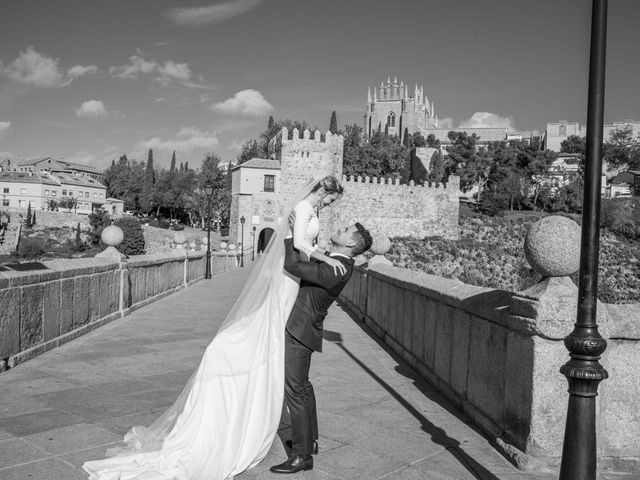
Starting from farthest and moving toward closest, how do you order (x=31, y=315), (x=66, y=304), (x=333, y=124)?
(x=333, y=124) < (x=66, y=304) < (x=31, y=315)

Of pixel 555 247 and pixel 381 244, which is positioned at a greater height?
pixel 555 247

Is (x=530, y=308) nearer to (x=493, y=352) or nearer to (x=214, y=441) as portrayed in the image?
(x=493, y=352)

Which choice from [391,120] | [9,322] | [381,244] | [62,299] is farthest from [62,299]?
[391,120]

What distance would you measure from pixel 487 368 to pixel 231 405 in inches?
78.6

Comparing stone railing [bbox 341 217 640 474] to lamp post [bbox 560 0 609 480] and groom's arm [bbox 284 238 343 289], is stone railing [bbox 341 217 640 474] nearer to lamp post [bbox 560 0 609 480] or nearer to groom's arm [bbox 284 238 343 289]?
lamp post [bbox 560 0 609 480]

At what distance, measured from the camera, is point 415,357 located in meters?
6.71

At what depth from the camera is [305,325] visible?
378cm

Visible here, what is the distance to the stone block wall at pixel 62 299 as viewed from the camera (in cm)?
586

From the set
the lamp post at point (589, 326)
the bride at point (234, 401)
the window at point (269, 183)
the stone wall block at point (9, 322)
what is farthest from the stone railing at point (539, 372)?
the window at point (269, 183)

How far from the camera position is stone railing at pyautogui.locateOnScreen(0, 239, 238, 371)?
586cm

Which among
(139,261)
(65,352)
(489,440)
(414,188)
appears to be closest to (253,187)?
(414,188)

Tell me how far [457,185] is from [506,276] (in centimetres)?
1223

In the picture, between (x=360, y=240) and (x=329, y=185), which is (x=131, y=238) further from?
(x=360, y=240)

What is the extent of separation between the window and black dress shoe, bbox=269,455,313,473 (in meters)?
48.8
